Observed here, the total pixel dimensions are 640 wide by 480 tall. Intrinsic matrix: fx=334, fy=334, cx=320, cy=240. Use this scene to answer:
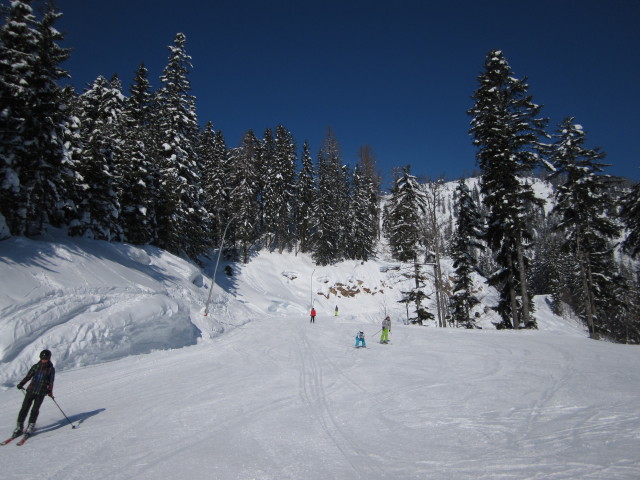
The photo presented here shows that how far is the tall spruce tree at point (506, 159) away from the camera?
61.1 ft

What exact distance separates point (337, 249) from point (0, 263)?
43.1 m

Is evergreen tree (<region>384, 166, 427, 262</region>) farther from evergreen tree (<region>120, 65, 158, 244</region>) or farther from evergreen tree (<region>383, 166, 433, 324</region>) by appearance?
evergreen tree (<region>120, 65, 158, 244</region>)

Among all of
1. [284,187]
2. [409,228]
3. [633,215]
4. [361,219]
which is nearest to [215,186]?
[284,187]

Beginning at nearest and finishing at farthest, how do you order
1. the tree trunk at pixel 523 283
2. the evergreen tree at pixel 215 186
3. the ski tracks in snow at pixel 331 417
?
the ski tracks in snow at pixel 331 417 < the tree trunk at pixel 523 283 < the evergreen tree at pixel 215 186

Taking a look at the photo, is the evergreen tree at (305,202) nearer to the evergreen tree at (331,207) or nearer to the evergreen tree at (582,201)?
the evergreen tree at (331,207)

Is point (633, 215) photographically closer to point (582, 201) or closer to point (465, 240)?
point (582, 201)

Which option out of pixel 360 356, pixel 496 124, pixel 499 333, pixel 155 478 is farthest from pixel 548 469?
pixel 496 124

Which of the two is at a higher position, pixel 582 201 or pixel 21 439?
pixel 582 201

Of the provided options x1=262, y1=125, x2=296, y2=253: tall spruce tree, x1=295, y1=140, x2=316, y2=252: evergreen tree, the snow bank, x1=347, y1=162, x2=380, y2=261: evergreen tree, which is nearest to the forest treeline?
the snow bank

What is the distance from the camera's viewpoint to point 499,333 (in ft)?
58.8

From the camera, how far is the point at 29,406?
6.62 m

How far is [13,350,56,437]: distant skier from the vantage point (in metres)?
6.55

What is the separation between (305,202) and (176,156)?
952 inches

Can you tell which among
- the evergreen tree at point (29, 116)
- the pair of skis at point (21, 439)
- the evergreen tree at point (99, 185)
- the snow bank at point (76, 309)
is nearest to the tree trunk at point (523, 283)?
the snow bank at point (76, 309)
